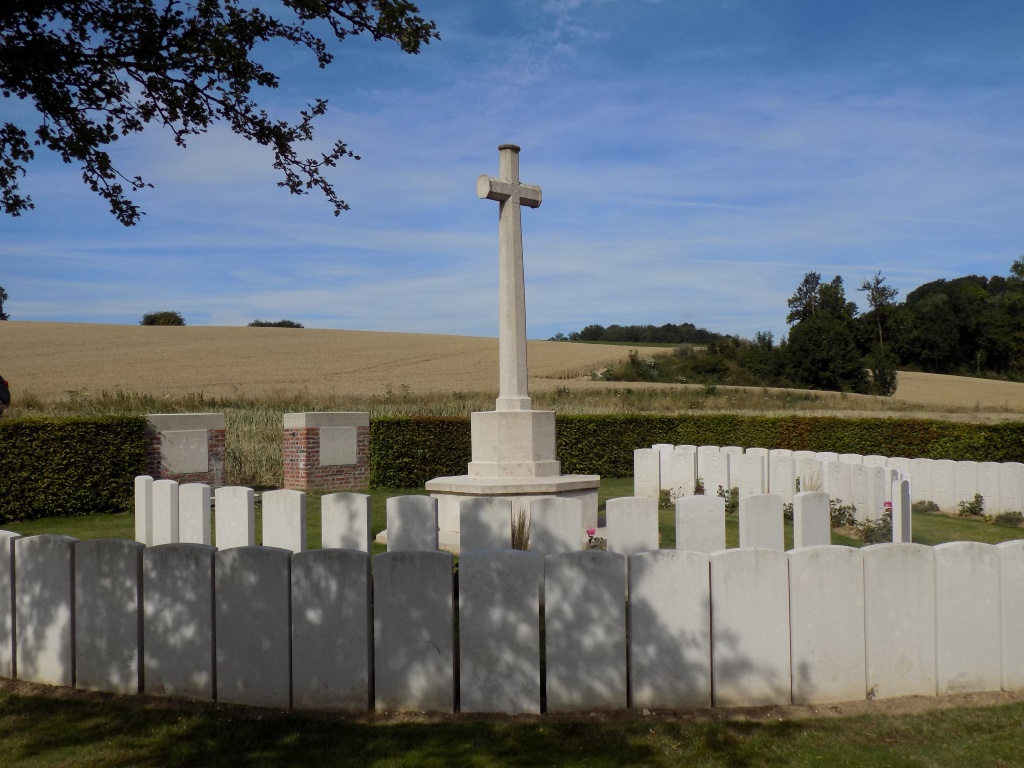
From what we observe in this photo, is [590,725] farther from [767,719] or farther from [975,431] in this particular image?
[975,431]

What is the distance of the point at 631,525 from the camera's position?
562cm

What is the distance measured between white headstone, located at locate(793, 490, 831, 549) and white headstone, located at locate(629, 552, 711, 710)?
192 cm

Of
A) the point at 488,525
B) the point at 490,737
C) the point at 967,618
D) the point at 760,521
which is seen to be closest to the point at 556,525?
the point at 488,525

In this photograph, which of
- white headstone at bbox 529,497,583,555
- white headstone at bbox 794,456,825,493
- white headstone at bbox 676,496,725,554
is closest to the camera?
white headstone at bbox 529,497,583,555

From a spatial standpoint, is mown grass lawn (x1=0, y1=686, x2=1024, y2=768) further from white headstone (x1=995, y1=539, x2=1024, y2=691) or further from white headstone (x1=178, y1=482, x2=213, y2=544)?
white headstone (x1=178, y1=482, x2=213, y2=544)

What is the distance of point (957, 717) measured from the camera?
14.1 feet

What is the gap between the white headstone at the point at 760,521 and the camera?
5.89m

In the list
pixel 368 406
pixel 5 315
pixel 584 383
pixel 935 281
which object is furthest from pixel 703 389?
pixel 935 281

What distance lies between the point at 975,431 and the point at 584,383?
20.1m

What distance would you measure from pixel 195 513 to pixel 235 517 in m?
0.38

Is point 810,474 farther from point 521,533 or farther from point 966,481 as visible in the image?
point 521,533

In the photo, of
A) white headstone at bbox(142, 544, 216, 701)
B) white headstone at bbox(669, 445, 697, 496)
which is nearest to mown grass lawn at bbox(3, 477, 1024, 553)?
white headstone at bbox(669, 445, 697, 496)

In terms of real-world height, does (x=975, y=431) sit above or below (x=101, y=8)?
below

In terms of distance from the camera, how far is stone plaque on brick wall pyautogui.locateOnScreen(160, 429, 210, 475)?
12.6m
